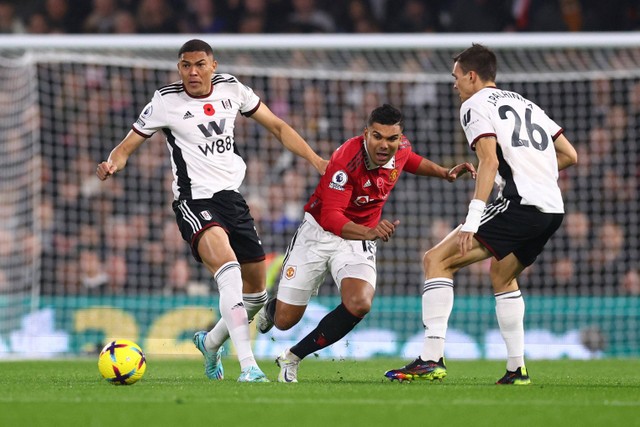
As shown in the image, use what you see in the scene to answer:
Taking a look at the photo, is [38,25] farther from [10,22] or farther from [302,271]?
[302,271]

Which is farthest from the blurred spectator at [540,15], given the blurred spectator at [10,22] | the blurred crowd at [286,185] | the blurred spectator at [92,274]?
the blurred spectator at [10,22]

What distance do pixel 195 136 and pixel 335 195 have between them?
1103mm

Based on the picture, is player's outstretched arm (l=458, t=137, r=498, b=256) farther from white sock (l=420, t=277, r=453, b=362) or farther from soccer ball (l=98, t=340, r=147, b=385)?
soccer ball (l=98, t=340, r=147, b=385)

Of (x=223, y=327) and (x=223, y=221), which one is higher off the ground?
(x=223, y=221)

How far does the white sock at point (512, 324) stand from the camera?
7113 millimetres

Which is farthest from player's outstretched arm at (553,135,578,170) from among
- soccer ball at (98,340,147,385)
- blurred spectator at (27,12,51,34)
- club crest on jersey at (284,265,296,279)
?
blurred spectator at (27,12,51,34)

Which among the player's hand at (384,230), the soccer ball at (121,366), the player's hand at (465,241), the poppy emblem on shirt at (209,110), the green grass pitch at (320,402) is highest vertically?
the poppy emblem on shirt at (209,110)

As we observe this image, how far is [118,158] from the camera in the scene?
748cm

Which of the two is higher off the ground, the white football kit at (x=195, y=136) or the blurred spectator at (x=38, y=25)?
the blurred spectator at (x=38, y=25)

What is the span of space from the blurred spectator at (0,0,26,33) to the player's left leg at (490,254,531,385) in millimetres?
11810

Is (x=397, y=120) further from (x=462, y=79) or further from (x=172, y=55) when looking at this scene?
(x=172, y=55)

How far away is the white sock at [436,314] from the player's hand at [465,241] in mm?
344

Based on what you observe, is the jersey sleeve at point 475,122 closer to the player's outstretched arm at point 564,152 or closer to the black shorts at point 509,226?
the black shorts at point 509,226

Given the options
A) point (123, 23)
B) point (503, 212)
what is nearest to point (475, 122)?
point (503, 212)
